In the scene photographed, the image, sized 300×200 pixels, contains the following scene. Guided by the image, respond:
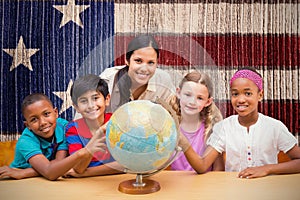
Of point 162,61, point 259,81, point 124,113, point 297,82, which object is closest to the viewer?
point 124,113

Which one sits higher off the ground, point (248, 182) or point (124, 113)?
point (124, 113)

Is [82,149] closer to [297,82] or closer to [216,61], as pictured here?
[216,61]

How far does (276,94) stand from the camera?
3.02m

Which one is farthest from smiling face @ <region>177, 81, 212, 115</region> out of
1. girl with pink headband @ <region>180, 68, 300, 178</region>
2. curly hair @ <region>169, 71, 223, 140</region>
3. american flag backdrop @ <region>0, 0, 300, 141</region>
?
american flag backdrop @ <region>0, 0, 300, 141</region>

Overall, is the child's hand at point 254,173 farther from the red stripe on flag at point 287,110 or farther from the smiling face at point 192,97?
the red stripe on flag at point 287,110

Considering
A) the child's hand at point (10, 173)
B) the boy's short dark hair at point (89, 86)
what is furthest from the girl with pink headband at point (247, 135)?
the child's hand at point (10, 173)

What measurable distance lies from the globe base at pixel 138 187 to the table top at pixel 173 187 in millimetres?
19

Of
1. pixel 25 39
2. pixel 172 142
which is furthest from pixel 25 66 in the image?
pixel 172 142

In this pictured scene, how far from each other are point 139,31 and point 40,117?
3.96ft

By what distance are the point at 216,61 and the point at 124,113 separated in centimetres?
159

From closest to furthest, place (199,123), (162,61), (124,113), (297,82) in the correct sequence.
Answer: (124,113) → (162,61) → (199,123) → (297,82)

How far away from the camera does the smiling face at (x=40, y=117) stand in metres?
2.01

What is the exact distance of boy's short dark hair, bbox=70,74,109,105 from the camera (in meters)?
1.80

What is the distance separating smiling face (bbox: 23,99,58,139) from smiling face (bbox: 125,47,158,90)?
0.51m
